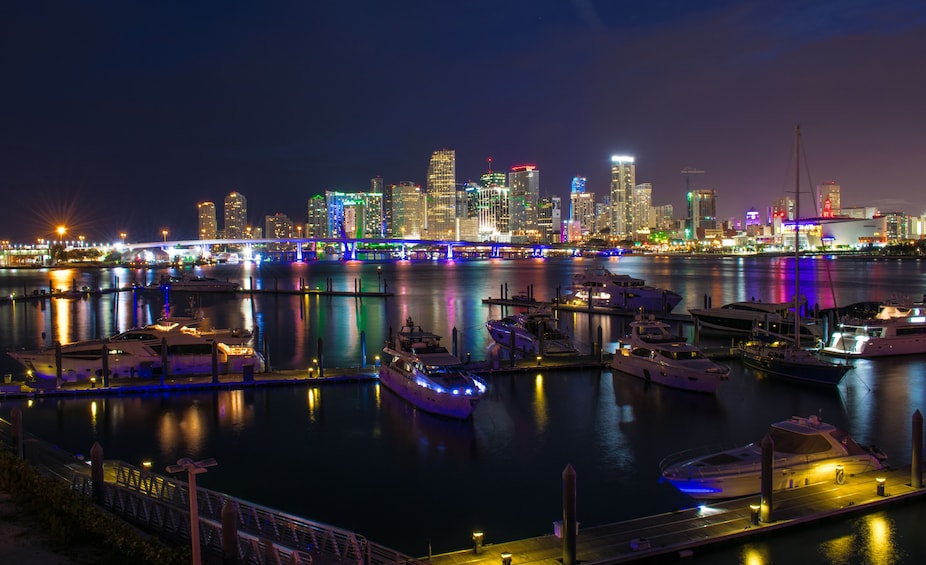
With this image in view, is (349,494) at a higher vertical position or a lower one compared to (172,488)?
lower

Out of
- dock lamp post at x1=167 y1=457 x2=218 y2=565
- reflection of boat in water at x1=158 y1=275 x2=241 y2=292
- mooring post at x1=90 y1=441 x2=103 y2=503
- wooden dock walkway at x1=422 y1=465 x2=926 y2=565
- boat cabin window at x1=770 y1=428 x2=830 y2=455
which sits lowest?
wooden dock walkway at x1=422 y1=465 x2=926 y2=565

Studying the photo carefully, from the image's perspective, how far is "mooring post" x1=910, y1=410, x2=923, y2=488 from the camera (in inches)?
524

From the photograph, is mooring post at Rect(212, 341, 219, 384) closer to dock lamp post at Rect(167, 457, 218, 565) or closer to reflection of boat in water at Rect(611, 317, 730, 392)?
reflection of boat in water at Rect(611, 317, 730, 392)

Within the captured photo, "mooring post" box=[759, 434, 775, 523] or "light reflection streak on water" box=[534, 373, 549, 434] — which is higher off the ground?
"mooring post" box=[759, 434, 775, 523]

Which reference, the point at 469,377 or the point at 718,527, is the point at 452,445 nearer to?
the point at 469,377

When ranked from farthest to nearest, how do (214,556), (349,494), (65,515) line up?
(349,494), (65,515), (214,556)

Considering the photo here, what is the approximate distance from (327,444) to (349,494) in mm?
3887

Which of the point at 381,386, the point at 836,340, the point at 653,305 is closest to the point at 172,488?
the point at 381,386

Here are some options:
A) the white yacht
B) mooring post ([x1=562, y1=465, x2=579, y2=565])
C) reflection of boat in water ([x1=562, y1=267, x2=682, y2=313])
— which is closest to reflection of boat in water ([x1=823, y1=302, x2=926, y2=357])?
the white yacht

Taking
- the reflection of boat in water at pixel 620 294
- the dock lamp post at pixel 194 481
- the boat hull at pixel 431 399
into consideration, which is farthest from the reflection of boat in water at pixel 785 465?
the reflection of boat in water at pixel 620 294

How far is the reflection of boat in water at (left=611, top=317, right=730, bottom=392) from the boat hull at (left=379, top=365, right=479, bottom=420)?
775 cm

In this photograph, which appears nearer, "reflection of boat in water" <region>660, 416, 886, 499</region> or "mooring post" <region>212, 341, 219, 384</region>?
"reflection of boat in water" <region>660, 416, 886, 499</region>

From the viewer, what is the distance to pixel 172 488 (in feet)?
39.2

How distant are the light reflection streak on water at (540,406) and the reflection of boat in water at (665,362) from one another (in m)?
3.50
